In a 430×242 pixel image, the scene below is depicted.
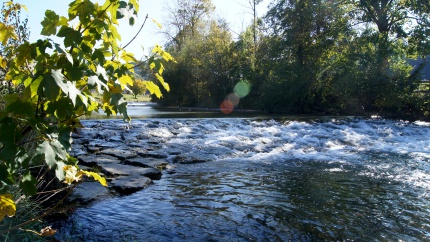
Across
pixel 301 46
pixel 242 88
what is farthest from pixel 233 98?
pixel 301 46

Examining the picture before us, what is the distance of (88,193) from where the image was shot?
489 centimetres

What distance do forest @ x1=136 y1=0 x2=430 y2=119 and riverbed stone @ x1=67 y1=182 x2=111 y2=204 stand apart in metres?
17.6

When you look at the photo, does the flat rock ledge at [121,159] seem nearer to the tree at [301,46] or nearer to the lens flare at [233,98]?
the tree at [301,46]

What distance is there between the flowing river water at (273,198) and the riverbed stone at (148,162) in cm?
31

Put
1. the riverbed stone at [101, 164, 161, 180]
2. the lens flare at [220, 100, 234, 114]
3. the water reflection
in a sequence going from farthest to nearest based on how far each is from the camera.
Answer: the lens flare at [220, 100, 234, 114]
the riverbed stone at [101, 164, 161, 180]
the water reflection

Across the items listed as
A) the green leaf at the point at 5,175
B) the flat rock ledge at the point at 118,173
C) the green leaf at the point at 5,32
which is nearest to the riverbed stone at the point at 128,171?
the flat rock ledge at the point at 118,173

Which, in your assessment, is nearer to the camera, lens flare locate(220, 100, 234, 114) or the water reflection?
the water reflection

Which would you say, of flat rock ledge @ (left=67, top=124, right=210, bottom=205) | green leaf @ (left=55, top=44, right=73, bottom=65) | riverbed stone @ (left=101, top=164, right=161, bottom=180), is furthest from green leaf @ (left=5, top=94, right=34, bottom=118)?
riverbed stone @ (left=101, top=164, right=161, bottom=180)

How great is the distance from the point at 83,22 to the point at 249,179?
5030 mm

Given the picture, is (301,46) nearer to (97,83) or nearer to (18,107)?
(97,83)

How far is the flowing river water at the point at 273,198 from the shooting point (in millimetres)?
3812

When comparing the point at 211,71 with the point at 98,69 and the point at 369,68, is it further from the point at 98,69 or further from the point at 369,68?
the point at 98,69

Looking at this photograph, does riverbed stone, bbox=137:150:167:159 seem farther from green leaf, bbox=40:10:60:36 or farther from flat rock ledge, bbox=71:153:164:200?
green leaf, bbox=40:10:60:36

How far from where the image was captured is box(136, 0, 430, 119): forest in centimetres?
1975
